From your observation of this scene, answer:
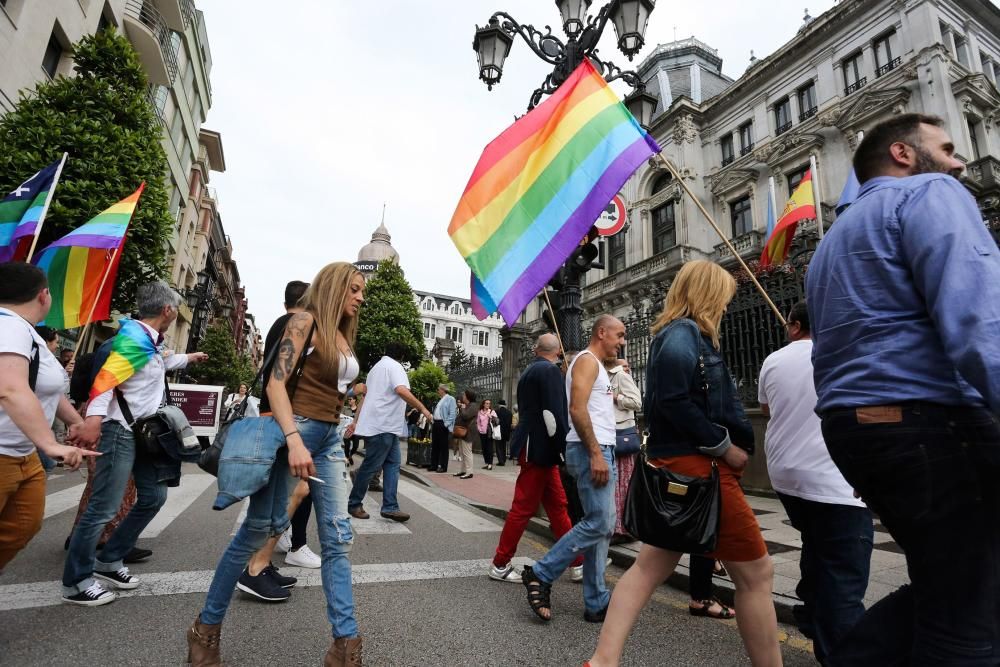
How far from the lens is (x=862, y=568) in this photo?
2.34m

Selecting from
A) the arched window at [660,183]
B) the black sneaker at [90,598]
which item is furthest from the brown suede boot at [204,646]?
the arched window at [660,183]

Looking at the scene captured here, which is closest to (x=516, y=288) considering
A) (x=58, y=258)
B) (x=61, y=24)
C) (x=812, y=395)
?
(x=812, y=395)

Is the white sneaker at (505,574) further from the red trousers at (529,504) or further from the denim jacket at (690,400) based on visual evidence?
the denim jacket at (690,400)

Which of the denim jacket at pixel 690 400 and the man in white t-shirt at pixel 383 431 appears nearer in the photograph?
the denim jacket at pixel 690 400

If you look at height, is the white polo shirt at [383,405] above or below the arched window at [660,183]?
below

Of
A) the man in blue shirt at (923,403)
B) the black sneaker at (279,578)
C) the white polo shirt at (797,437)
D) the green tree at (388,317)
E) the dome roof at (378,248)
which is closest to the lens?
the man in blue shirt at (923,403)

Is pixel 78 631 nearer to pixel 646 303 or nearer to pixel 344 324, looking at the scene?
pixel 344 324

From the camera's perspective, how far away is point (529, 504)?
12.5ft

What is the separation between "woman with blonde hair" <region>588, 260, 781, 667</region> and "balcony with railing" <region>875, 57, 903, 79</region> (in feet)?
72.1

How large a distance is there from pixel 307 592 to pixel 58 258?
6119 mm

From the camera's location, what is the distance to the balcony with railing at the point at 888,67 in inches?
712

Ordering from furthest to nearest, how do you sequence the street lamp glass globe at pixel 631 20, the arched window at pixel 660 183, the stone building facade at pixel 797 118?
the arched window at pixel 660 183, the stone building facade at pixel 797 118, the street lamp glass globe at pixel 631 20

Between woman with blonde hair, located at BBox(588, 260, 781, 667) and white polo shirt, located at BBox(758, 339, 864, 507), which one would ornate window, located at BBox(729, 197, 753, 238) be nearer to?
white polo shirt, located at BBox(758, 339, 864, 507)

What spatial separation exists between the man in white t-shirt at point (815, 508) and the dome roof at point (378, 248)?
73664 mm
